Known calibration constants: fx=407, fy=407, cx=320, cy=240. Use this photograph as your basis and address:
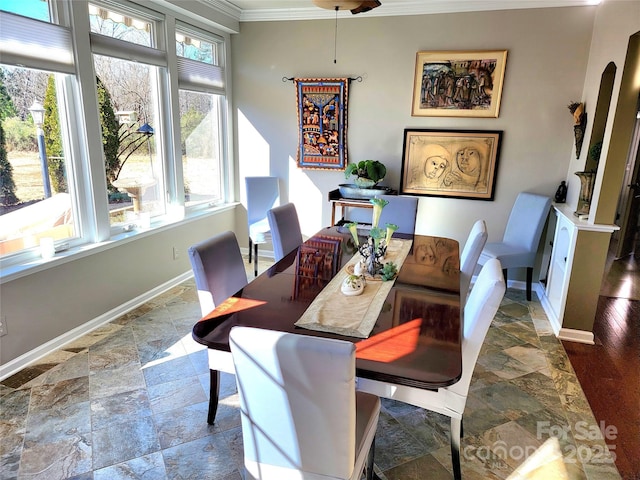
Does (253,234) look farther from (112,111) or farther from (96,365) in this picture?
(96,365)

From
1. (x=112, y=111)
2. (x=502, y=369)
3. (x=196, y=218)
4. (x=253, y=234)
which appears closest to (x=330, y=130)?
(x=253, y=234)

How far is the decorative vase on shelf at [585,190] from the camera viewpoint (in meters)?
3.09

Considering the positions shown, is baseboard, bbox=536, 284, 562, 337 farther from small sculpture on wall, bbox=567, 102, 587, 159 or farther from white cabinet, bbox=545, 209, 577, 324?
small sculpture on wall, bbox=567, 102, 587, 159

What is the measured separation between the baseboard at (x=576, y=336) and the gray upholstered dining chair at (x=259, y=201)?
2669 millimetres

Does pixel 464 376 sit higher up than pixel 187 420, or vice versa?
pixel 464 376

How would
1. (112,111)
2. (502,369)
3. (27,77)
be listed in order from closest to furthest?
(27,77) → (502,369) → (112,111)

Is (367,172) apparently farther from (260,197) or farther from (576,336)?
(576,336)

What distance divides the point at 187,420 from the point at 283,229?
4.42ft

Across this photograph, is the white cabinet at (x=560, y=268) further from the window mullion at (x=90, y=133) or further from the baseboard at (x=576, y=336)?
the window mullion at (x=90, y=133)

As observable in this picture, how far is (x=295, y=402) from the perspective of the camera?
1214mm

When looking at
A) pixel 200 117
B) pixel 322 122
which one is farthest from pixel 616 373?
pixel 200 117

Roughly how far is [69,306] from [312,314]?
2021mm

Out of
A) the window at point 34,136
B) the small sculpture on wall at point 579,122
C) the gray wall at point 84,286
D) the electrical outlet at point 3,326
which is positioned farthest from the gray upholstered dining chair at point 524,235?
the electrical outlet at point 3,326

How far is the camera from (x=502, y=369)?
8.78 feet
